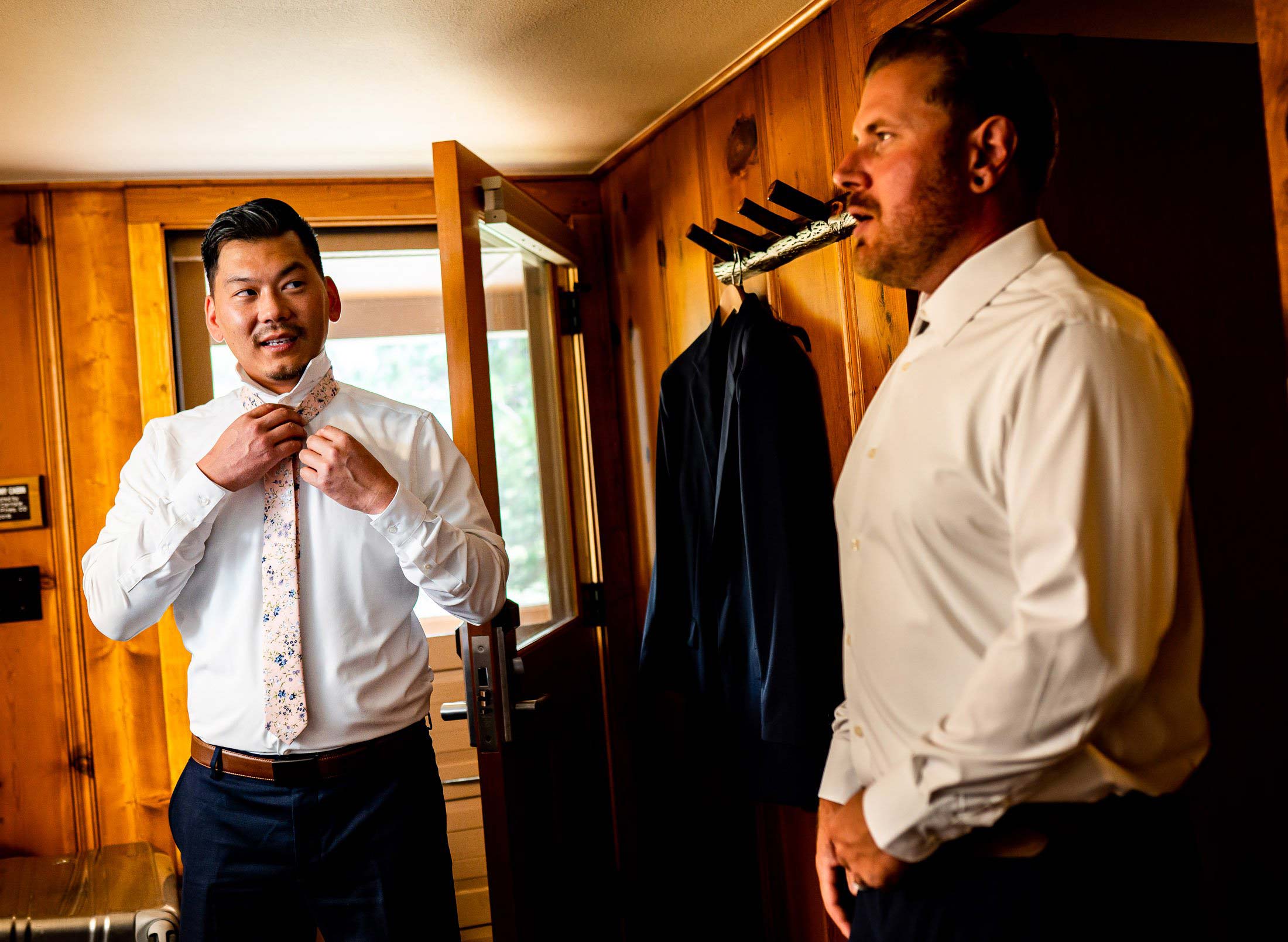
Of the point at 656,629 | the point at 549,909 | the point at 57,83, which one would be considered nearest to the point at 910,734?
the point at 656,629

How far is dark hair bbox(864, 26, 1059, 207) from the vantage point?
108 cm

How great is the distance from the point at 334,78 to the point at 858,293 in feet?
4.02

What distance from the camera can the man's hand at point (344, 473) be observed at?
59.4 inches

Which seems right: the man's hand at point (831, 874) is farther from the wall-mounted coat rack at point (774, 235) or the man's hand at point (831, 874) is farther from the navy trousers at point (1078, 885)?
the wall-mounted coat rack at point (774, 235)

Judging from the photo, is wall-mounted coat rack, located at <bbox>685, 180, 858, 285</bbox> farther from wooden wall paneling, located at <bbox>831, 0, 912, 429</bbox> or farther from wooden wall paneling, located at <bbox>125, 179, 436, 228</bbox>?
wooden wall paneling, located at <bbox>125, 179, 436, 228</bbox>

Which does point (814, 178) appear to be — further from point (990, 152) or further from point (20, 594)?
point (20, 594)

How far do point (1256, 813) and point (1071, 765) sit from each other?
1.52 metres

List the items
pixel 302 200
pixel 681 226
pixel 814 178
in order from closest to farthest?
pixel 814 178
pixel 681 226
pixel 302 200

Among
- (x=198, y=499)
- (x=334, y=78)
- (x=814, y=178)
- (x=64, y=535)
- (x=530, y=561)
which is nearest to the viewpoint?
(x=198, y=499)

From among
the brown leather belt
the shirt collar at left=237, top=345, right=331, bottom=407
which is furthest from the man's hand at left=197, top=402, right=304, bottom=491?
the brown leather belt

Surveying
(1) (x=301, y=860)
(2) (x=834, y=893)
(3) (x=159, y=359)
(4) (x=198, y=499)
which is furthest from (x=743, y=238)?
(3) (x=159, y=359)

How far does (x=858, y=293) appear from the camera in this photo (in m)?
1.88

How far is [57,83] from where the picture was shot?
2021mm

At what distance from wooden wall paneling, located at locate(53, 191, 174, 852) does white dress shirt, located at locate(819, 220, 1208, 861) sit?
2.24 m
